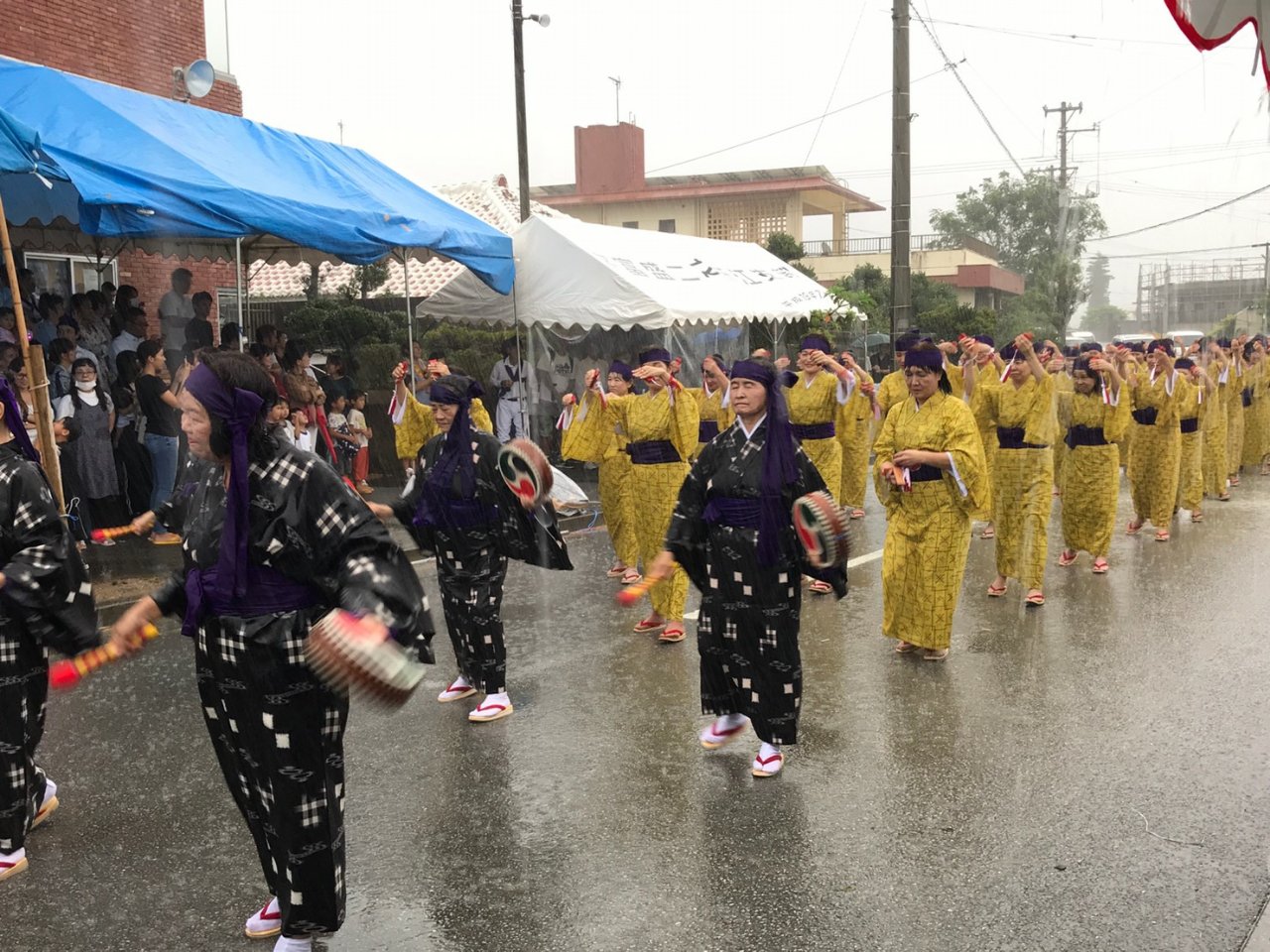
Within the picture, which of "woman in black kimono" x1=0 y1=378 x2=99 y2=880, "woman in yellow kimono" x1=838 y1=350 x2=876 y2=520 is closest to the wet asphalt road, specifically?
"woman in black kimono" x1=0 y1=378 x2=99 y2=880

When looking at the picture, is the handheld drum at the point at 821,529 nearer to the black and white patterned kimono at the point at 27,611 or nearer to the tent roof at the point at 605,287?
the black and white patterned kimono at the point at 27,611

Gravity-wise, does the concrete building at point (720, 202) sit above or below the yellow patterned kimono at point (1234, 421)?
above

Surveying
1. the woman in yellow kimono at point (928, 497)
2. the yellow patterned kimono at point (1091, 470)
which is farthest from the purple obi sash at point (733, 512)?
the yellow patterned kimono at point (1091, 470)

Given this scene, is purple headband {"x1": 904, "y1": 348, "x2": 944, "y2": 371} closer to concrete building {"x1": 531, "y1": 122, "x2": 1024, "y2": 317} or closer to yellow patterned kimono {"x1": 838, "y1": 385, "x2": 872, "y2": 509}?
yellow patterned kimono {"x1": 838, "y1": 385, "x2": 872, "y2": 509}

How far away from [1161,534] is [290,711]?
8993mm

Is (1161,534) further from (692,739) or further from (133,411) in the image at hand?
(133,411)

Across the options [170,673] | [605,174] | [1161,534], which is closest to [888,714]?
[170,673]

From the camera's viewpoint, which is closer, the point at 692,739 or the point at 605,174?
the point at 692,739

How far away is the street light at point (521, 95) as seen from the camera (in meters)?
16.7

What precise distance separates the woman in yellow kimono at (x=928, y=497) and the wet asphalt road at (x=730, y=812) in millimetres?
298

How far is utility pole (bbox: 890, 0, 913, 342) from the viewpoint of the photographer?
14422 mm

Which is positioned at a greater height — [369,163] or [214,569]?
[369,163]

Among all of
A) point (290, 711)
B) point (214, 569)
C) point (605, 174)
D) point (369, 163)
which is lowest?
point (290, 711)

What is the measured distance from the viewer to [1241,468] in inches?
597
